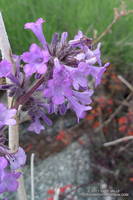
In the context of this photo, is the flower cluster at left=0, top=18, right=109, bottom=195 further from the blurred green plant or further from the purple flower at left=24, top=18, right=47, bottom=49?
the blurred green plant

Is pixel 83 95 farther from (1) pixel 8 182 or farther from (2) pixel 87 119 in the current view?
(2) pixel 87 119

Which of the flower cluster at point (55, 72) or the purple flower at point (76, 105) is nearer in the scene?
the flower cluster at point (55, 72)

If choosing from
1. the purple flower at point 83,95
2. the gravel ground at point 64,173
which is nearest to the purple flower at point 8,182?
the purple flower at point 83,95

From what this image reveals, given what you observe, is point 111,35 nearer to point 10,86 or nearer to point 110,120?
point 110,120

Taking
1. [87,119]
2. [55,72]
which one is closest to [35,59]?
[55,72]

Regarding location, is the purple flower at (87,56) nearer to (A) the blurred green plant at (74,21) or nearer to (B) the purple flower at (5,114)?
(B) the purple flower at (5,114)

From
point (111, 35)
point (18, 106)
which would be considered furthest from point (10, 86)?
point (111, 35)

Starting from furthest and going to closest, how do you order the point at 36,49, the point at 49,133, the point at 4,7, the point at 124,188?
the point at 49,133 < the point at 4,7 < the point at 124,188 < the point at 36,49
